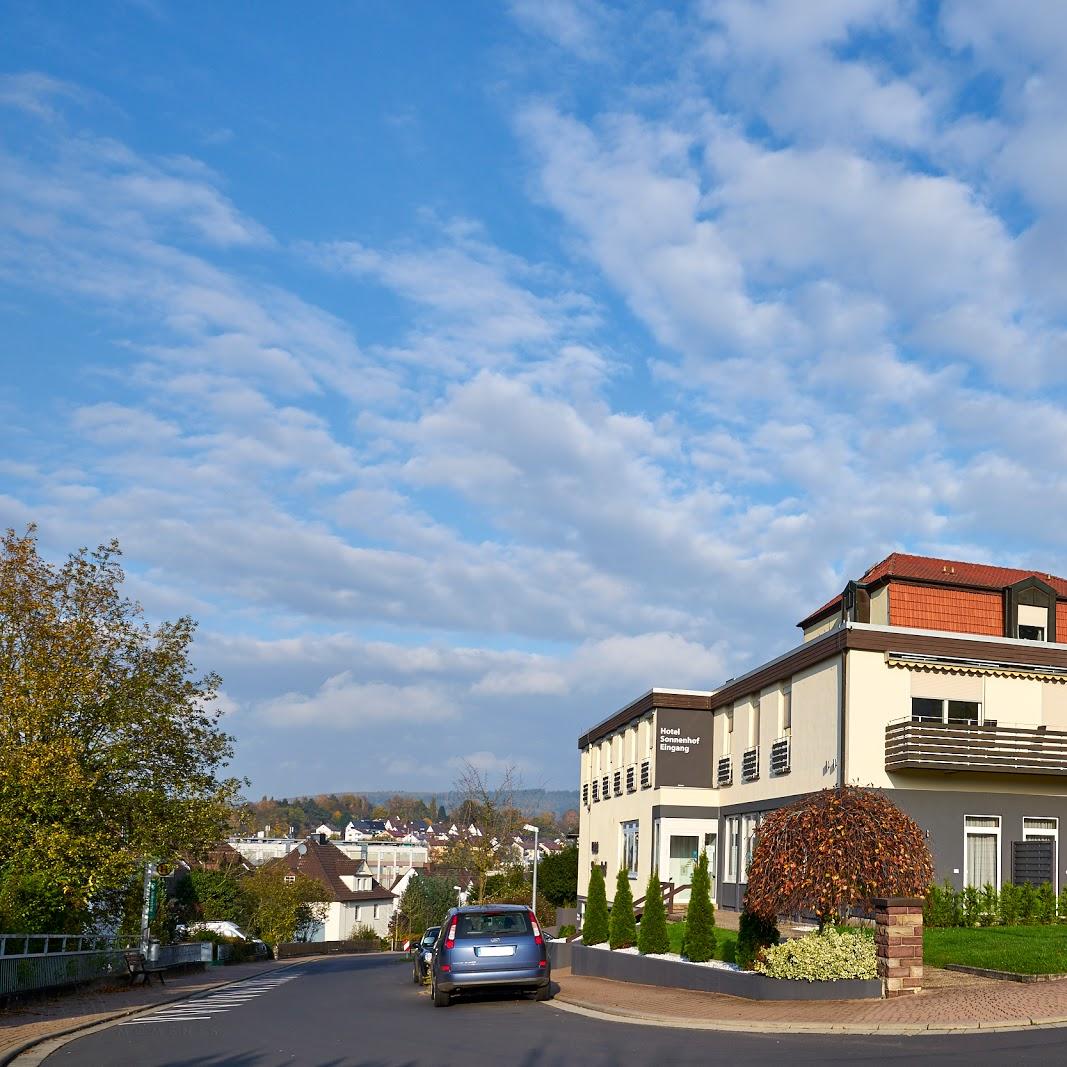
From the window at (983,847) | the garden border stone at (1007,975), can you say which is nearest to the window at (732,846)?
the window at (983,847)

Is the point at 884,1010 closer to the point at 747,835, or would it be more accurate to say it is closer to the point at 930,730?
the point at 930,730

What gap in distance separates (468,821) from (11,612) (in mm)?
53012

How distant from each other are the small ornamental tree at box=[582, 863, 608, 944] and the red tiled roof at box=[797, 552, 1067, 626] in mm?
11996

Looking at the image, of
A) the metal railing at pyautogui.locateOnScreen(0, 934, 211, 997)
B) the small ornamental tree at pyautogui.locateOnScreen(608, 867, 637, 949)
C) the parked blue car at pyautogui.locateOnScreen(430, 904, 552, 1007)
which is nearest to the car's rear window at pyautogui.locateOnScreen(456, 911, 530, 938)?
the parked blue car at pyautogui.locateOnScreen(430, 904, 552, 1007)

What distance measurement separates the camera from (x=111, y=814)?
28.8 m

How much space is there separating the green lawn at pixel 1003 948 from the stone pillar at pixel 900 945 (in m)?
1.73

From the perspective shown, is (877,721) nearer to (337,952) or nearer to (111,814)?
(111,814)

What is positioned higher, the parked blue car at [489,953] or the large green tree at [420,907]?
the parked blue car at [489,953]

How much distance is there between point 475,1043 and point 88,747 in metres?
16.2

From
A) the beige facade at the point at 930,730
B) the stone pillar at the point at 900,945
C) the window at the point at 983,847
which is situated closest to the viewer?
the stone pillar at the point at 900,945

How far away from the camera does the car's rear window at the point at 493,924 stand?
789 inches

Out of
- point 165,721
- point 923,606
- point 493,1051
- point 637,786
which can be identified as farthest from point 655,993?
point 637,786

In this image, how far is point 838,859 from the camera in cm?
1778

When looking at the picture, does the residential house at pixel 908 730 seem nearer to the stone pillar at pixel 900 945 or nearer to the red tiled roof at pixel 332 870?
the stone pillar at pixel 900 945
